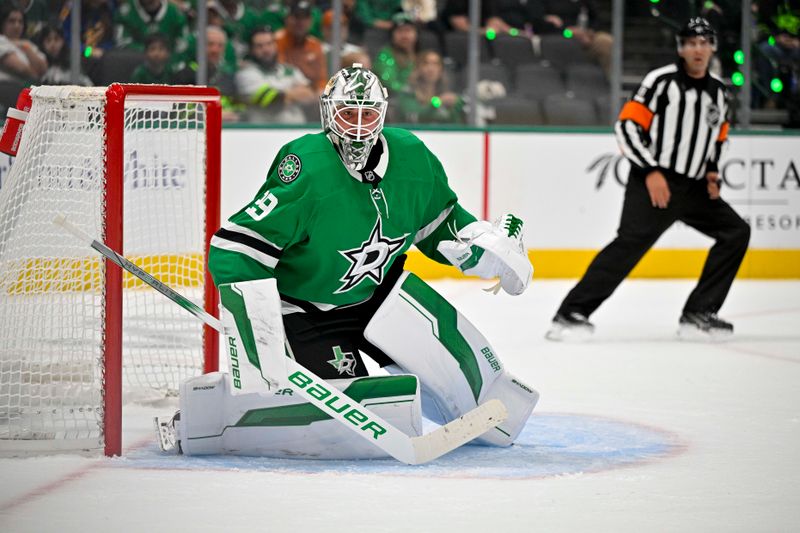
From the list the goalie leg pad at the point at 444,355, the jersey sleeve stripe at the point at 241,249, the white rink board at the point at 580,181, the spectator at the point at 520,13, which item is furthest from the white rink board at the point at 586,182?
the jersey sleeve stripe at the point at 241,249

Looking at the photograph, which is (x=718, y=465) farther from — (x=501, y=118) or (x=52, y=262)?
(x=501, y=118)

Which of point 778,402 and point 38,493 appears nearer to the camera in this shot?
point 38,493

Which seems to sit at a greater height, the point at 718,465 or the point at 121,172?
the point at 121,172

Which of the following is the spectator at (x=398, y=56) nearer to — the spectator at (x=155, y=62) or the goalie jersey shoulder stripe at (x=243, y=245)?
the spectator at (x=155, y=62)

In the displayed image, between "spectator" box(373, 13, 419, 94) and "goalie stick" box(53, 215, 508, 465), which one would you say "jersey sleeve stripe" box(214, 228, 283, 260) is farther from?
"spectator" box(373, 13, 419, 94)

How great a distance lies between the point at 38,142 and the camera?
3039 millimetres

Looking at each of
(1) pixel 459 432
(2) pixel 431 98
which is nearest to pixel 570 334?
(1) pixel 459 432

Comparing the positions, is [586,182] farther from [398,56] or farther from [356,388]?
[356,388]

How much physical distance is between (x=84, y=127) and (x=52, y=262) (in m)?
0.43

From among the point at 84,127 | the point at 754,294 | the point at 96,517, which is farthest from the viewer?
the point at 754,294

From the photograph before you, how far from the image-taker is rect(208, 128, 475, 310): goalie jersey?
275 centimetres

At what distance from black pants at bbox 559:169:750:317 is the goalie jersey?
2072 millimetres

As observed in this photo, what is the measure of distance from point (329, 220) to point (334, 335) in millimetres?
307

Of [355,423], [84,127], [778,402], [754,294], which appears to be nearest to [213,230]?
[84,127]
